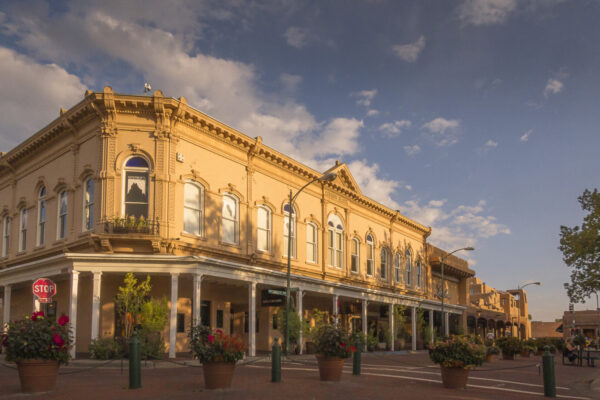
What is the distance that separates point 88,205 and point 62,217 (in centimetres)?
273

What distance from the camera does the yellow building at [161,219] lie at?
22656mm

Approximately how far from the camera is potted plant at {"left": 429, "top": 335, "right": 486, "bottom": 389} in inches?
547

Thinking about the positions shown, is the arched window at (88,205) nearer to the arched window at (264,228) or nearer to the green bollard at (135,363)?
the arched window at (264,228)

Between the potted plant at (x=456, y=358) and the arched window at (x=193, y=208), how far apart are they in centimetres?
1346

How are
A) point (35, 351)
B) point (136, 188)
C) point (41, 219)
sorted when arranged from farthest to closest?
point (41, 219)
point (136, 188)
point (35, 351)

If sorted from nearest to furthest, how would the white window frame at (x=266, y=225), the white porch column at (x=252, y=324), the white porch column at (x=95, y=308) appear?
the white porch column at (x=95, y=308)
the white porch column at (x=252, y=324)
the white window frame at (x=266, y=225)

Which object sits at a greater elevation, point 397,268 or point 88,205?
point 88,205

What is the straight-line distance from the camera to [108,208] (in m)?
23.0

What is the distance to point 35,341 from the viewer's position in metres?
11.8

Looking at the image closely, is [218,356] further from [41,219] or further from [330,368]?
[41,219]

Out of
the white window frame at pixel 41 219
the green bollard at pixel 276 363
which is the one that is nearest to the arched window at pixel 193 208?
the white window frame at pixel 41 219

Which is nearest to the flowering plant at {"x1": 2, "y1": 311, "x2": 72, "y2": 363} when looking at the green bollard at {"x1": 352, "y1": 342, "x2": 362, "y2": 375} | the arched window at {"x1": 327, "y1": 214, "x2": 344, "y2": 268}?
the green bollard at {"x1": 352, "y1": 342, "x2": 362, "y2": 375}

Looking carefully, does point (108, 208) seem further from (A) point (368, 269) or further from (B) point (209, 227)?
(A) point (368, 269)

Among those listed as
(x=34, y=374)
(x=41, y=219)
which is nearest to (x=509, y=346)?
(x=41, y=219)
